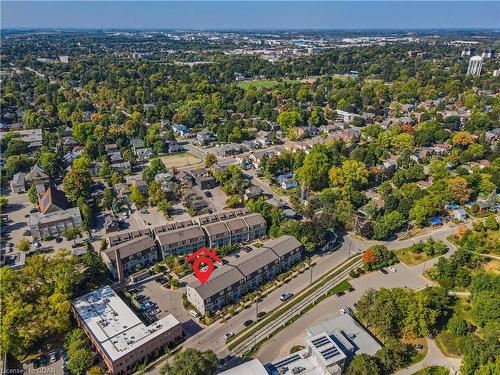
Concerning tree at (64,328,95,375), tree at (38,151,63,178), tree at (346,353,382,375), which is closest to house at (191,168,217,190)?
tree at (38,151,63,178)

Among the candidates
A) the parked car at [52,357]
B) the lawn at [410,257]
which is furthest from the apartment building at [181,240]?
the lawn at [410,257]

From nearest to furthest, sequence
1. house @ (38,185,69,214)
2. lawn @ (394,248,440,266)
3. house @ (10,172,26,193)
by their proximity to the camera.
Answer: lawn @ (394,248,440,266)
house @ (38,185,69,214)
house @ (10,172,26,193)

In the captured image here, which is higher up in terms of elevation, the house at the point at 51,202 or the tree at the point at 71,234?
the house at the point at 51,202

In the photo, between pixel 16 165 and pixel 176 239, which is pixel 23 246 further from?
pixel 16 165

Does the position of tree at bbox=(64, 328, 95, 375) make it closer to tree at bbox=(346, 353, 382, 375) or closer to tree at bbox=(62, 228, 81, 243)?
tree at bbox=(62, 228, 81, 243)

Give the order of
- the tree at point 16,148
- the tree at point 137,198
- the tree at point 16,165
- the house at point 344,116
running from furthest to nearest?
1. the house at point 344,116
2. the tree at point 16,148
3. the tree at point 16,165
4. the tree at point 137,198

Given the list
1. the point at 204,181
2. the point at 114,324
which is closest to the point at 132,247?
the point at 114,324

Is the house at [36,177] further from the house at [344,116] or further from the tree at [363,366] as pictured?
the house at [344,116]

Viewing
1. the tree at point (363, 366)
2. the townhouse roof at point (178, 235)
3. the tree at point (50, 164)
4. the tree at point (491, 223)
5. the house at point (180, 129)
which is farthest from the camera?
the house at point (180, 129)
